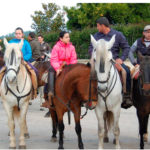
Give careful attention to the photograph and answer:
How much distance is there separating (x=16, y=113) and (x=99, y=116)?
75.3 inches

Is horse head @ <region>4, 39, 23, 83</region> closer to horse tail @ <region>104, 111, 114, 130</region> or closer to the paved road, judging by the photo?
the paved road

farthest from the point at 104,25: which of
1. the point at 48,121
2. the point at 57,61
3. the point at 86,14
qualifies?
the point at 86,14

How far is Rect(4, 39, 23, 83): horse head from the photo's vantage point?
7.14 metres

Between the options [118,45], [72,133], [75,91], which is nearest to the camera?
[75,91]

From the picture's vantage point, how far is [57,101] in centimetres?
772

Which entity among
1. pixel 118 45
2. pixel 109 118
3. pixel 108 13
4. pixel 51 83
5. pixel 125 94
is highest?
pixel 108 13

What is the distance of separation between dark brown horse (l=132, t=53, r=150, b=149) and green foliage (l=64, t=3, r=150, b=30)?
111ft

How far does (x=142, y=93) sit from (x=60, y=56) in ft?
6.47

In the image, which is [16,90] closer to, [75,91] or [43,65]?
[75,91]

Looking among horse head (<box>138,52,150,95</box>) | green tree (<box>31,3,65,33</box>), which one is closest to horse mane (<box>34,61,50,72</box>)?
horse head (<box>138,52,150,95</box>)

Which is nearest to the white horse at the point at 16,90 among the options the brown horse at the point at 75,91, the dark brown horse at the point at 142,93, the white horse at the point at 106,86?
the brown horse at the point at 75,91

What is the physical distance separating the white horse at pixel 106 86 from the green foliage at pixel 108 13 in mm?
34141

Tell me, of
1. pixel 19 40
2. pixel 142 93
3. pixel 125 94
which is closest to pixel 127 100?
pixel 125 94

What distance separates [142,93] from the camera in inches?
297
